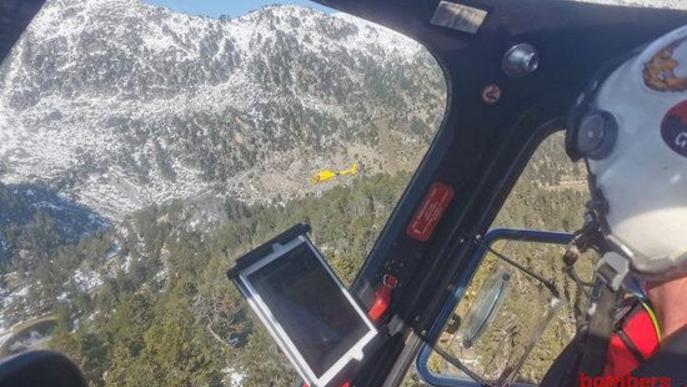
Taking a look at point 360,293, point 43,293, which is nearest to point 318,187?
point 43,293

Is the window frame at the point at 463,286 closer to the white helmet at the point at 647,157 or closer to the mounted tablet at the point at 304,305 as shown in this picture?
the mounted tablet at the point at 304,305

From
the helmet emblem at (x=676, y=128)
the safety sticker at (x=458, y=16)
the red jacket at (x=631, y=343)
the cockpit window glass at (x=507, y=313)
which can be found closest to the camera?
the helmet emblem at (x=676, y=128)

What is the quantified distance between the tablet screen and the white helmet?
1327 mm

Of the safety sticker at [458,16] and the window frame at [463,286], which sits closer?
the safety sticker at [458,16]

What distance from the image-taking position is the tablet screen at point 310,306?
7.91 ft

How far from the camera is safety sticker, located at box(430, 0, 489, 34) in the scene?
234 centimetres

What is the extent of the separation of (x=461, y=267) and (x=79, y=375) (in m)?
2.01

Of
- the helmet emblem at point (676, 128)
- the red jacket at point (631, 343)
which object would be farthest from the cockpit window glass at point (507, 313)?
the helmet emblem at point (676, 128)

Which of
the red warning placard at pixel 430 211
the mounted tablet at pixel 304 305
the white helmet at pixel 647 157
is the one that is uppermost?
the white helmet at pixel 647 157

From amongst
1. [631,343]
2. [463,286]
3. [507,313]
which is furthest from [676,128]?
[507,313]

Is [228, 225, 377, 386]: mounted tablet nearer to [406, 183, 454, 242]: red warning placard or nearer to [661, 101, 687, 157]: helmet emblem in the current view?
[406, 183, 454, 242]: red warning placard

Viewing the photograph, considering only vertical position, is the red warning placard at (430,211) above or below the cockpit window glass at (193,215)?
above

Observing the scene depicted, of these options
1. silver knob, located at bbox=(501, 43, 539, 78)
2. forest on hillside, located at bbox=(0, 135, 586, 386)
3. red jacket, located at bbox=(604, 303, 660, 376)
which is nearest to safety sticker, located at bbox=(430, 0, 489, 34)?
silver knob, located at bbox=(501, 43, 539, 78)

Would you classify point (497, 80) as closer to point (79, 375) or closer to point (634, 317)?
point (634, 317)
